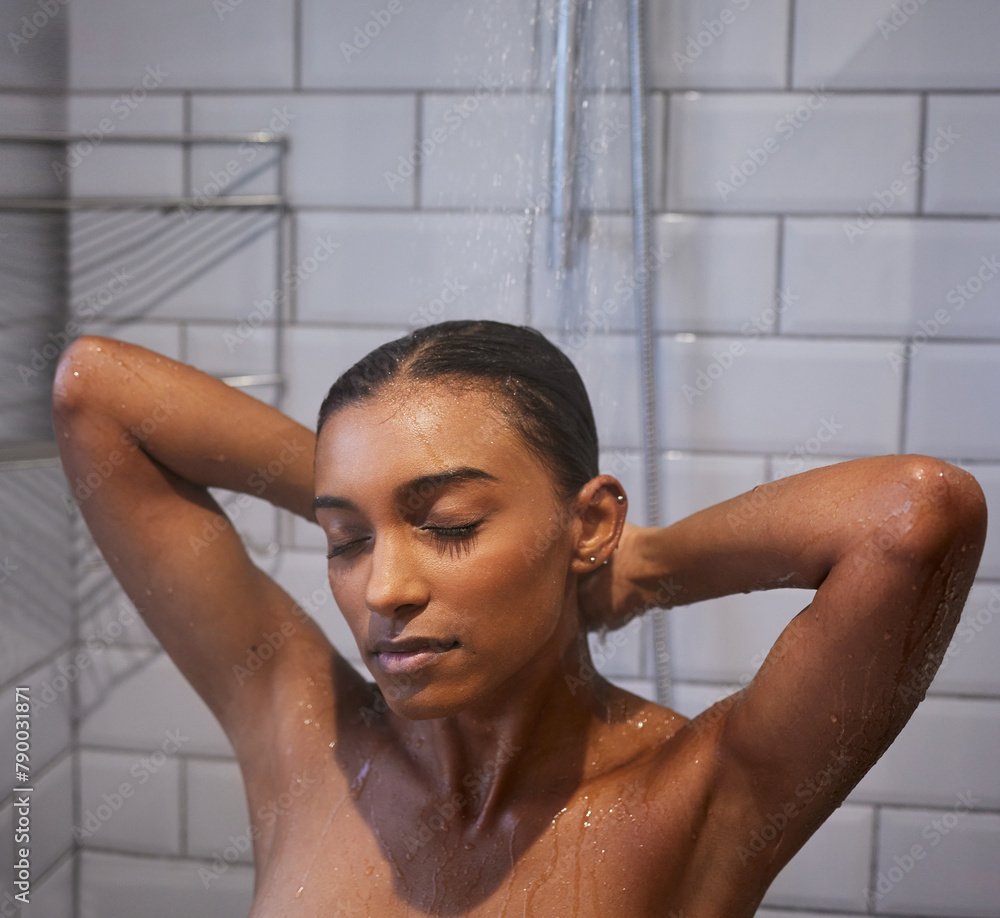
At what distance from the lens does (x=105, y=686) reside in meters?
1.09

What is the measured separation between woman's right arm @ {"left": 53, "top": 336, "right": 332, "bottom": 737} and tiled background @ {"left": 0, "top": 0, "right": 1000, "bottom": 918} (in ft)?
1.06

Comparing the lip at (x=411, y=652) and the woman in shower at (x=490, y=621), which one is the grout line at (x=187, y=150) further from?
the lip at (x=411, y=652)

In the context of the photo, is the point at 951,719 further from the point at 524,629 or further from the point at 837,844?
the point at 524,629

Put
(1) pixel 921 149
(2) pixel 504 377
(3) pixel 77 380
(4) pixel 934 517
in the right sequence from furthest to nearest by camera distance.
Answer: (1) pixel 921 149 < (3) pixel 77 380 < (2) pixel 504 377 < (4) pixel 934 517

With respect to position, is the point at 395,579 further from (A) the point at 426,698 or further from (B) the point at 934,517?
(B) the point at 934,517

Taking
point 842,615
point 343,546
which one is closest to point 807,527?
point 842,615

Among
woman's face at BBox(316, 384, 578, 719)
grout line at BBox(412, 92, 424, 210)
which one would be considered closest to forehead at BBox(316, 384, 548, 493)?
woman's face at BBox(316, 384, 578, 719)

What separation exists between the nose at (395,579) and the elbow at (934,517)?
0.24m

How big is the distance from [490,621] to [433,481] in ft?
0.28

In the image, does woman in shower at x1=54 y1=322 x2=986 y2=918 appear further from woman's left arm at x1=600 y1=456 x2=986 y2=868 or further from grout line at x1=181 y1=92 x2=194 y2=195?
grout line at x1=181 y1=92 x2=194 y2=195

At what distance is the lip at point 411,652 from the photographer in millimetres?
504

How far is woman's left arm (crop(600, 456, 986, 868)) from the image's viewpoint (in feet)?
1.51

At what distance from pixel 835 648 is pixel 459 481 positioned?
0.22 m

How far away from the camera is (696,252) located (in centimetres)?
102
